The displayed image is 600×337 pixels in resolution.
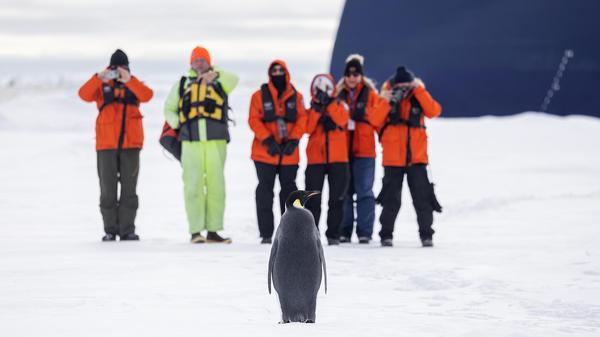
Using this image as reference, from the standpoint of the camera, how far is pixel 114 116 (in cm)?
827

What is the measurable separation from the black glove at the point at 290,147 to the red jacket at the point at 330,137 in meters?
0.18

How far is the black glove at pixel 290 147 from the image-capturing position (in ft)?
26.5

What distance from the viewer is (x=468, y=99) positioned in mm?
17016

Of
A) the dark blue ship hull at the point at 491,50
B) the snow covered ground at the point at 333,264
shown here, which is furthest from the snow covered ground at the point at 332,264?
the dark blue ship hull at the point at 491,50

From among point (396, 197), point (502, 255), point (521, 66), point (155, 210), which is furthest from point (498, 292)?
point (521, 66)

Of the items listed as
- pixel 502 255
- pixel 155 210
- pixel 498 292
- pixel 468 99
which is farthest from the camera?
pixel 468 99

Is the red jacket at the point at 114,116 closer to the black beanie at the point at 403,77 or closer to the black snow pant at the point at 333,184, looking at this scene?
the black snow pant at the point at 333,184

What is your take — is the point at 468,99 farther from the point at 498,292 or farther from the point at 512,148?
the point at 498,292

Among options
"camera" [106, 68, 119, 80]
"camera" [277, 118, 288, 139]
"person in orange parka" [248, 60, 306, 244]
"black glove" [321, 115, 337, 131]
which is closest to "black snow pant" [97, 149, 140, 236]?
"camera" [106, 68, 119, 80]

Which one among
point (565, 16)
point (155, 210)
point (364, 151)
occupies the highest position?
point (565, 16)

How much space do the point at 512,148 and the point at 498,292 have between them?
31.7ft

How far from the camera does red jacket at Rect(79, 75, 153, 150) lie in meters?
8.23

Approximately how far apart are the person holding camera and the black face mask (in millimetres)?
336

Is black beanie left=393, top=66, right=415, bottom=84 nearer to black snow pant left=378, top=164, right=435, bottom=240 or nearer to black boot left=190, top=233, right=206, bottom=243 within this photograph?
black snow pant left=378, top=164, right=435, bottom=240
